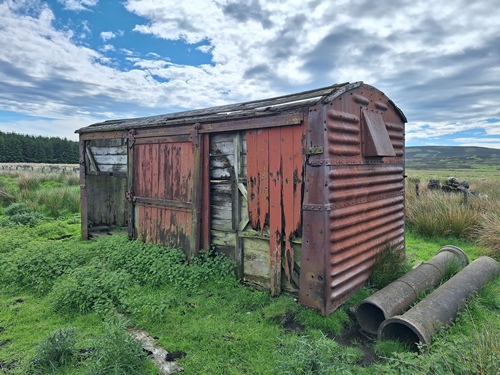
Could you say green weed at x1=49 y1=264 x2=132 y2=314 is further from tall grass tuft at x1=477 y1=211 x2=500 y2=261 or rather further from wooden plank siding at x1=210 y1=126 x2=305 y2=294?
tall grass tuft at x1=477 y1=211 x2=500 y2=261

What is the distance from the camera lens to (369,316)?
4.14 m

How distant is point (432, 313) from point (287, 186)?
2.32m

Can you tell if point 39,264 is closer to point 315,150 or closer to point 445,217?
point 315,150

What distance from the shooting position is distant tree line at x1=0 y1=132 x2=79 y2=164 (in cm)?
4366

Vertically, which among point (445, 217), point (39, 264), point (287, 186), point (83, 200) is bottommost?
point (39, 264)

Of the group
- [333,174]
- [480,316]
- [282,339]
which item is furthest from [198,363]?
[480,316]

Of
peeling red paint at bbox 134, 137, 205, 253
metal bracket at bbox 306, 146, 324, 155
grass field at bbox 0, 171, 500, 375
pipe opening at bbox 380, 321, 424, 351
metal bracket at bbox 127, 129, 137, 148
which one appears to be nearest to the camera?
grass field at bbox 0, 171, 500, 375

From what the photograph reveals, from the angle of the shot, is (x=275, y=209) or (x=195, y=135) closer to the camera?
(x=275, y=209)

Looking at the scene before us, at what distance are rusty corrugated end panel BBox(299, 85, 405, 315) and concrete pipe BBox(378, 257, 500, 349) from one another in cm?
83

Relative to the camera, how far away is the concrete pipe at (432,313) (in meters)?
3.42

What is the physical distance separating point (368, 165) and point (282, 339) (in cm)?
294

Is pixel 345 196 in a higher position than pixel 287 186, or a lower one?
lower

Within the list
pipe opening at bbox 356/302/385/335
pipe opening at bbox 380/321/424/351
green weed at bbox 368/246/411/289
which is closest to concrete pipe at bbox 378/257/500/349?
pipe opening at bbox 380/321/424/351

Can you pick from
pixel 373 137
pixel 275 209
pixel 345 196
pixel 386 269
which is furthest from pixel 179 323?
pixel 373 137
